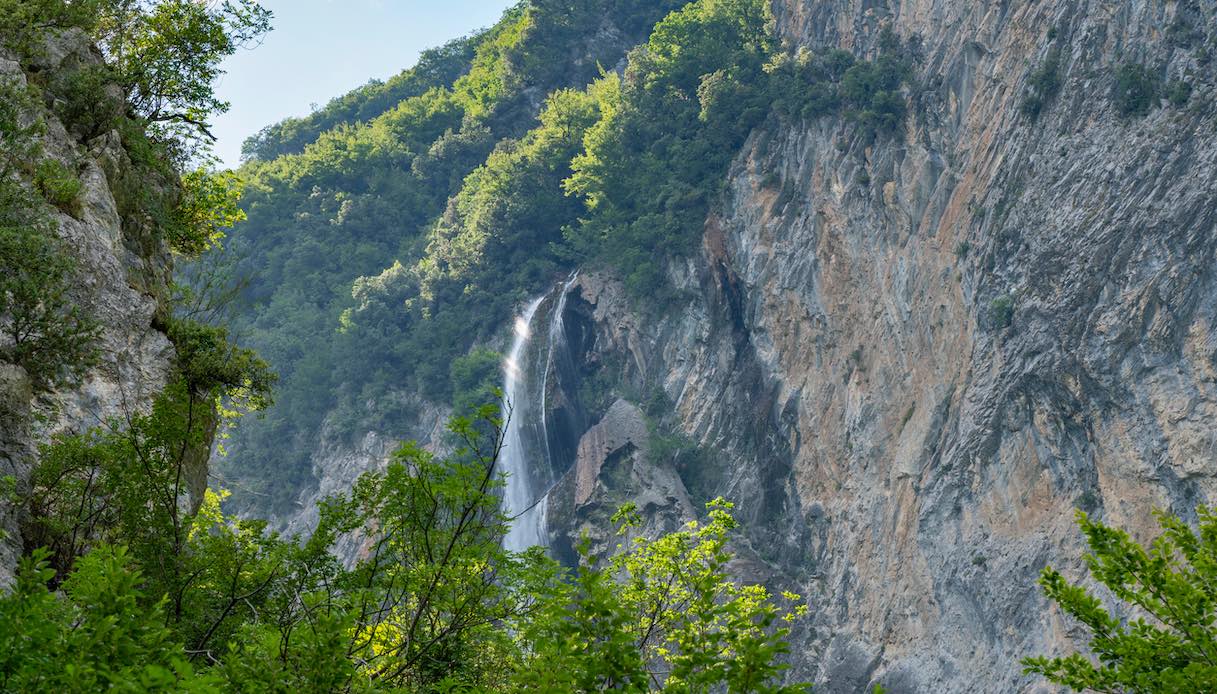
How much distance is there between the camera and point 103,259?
1322 cm

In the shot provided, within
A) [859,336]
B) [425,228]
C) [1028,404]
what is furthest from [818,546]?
[425,228]

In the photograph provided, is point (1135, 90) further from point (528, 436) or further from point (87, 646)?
point (87, 646)

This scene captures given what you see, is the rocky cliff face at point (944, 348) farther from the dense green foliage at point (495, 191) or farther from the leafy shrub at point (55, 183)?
the leafy shrub at point (55, 183)

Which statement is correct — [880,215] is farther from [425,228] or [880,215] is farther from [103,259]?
[425,228]

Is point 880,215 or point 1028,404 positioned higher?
point 880,215

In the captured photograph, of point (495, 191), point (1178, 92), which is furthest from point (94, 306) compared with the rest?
point (495, 191)

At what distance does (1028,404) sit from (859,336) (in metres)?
8.18

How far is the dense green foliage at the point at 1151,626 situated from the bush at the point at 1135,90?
681 inches

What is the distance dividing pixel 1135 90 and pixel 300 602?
77.7 feet

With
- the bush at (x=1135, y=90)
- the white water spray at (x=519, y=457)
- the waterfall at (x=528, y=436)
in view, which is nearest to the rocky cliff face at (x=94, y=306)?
the white water spray at (x=519, y=457)

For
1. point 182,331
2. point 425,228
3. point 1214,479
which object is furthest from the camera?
point 425,228

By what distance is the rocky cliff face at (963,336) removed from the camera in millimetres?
23078

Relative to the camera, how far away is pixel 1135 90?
81.0 ft

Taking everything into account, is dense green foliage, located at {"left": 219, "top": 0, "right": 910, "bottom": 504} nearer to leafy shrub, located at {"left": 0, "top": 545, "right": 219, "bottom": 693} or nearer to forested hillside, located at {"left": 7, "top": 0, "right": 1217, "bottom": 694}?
forested hillside, located at {"left": 7, "top": 0, "right": 1217, "bottom": 694}
